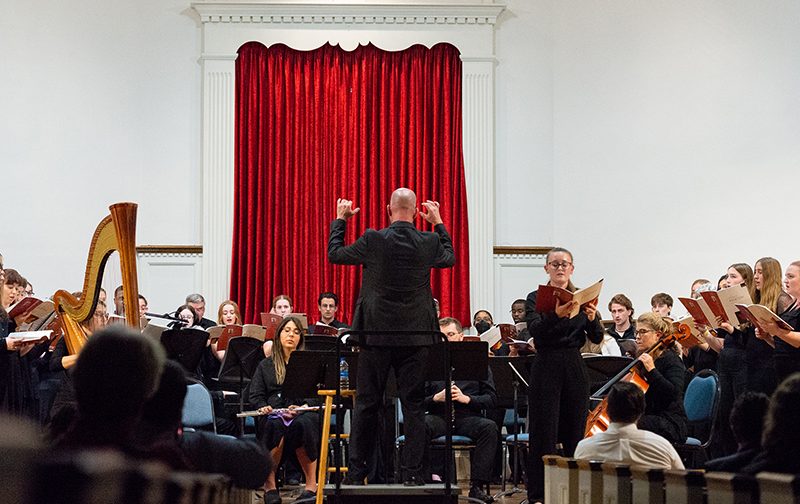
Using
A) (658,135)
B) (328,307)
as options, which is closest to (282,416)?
(328,307)

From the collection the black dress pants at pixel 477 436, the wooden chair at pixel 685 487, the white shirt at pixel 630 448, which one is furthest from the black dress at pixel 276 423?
the wooden chair at pixel 685 487

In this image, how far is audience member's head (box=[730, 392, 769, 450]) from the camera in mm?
A: 3289

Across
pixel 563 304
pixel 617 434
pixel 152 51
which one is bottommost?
pixel 617 434

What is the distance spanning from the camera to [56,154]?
11320 mm

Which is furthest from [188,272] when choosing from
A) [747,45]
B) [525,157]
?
[747,45]

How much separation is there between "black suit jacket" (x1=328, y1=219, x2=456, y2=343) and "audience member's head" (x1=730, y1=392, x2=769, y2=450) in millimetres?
2683

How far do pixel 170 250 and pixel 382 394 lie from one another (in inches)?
237

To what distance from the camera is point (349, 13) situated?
11445 mm

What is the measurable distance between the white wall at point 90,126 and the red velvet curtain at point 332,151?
0.70 m

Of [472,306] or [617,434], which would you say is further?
[472,306]

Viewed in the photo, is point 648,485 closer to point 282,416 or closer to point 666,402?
point 666,402

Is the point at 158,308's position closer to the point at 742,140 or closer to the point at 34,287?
the point at 34,287

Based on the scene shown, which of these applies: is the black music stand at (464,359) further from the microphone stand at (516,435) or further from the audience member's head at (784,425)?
the audience member's head at (784,425)

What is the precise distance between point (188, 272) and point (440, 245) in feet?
19.2
